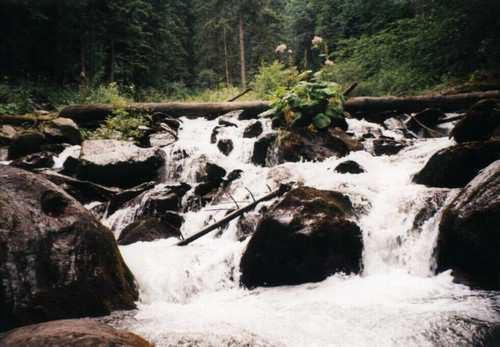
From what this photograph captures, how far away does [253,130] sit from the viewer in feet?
40.5

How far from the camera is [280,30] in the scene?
37531 millimetres

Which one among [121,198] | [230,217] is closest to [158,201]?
[121,198]

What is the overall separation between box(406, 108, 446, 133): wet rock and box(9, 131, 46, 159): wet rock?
10830mm

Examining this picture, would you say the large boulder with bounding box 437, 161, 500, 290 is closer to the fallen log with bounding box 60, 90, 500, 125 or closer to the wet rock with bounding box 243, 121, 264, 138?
the wet rock with bounding box 243, 121, 264, 138

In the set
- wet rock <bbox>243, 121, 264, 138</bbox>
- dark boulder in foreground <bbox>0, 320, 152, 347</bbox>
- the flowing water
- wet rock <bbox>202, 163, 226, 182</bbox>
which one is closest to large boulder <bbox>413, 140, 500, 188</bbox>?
the flowing water

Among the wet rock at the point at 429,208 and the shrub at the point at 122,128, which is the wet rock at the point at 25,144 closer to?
the shrub at the point at 122,128

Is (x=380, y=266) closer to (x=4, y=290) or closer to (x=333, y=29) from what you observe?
(x=4, y=290)

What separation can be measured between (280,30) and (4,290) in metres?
36.7

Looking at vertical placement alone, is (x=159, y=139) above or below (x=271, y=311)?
above

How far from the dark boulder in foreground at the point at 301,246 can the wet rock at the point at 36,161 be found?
7.17 m

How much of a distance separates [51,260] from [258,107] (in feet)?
36.8

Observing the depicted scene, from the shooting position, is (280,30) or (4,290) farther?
(280,30)

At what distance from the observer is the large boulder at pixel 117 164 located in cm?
991

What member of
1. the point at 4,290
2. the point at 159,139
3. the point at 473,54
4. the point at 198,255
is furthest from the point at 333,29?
the point at 4,290
